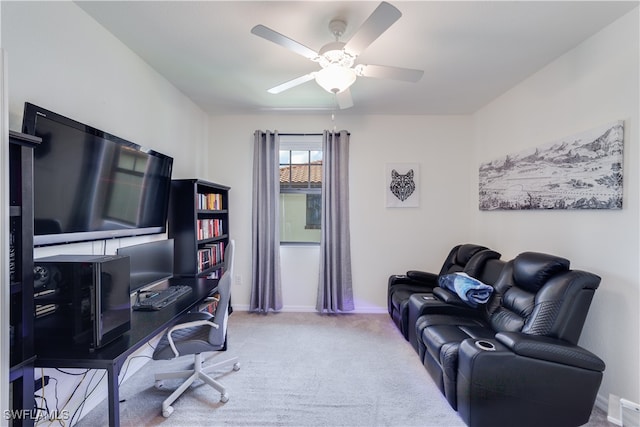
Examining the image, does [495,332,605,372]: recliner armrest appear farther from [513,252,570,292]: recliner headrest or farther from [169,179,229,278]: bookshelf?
[169,179,229,278]: bookshelf

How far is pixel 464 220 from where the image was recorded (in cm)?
366

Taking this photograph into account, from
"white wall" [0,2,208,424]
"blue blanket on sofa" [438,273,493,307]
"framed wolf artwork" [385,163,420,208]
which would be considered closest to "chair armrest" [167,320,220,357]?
"white wall" [0,2,208,424]

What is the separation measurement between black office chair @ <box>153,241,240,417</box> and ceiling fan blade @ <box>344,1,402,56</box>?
5.55ft

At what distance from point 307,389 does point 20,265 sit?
184 centimetres

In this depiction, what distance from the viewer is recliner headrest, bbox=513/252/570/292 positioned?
192 centimetres

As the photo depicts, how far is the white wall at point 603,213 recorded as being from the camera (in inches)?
68.3

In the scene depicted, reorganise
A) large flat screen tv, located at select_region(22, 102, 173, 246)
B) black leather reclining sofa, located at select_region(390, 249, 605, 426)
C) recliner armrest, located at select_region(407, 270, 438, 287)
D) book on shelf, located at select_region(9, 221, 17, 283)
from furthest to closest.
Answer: recliner armrest, located at select_region(407, 270, 438, 287) → black leather reclining sofa, located at select_region(390, 249, 605, 426) → large flat screen tv, located at select_region(22, 102, 173, 246) → book on shelf, located at select_region(9, 221, 17, 283)

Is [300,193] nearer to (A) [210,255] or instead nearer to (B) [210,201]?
(B) [210,201]

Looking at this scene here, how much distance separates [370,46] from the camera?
214 cm

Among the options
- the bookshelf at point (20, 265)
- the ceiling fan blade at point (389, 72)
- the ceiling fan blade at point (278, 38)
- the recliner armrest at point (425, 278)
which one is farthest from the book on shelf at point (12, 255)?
the recliner armrest at point (425, 278)

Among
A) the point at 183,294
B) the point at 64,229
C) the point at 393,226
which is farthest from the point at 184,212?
the point at 393,226

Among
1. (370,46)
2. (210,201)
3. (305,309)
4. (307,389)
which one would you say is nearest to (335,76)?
(370,46)

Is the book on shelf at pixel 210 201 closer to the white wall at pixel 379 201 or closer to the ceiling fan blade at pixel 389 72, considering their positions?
the white wall at pixel 379 201

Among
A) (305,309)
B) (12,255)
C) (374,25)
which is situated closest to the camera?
(12,255)
